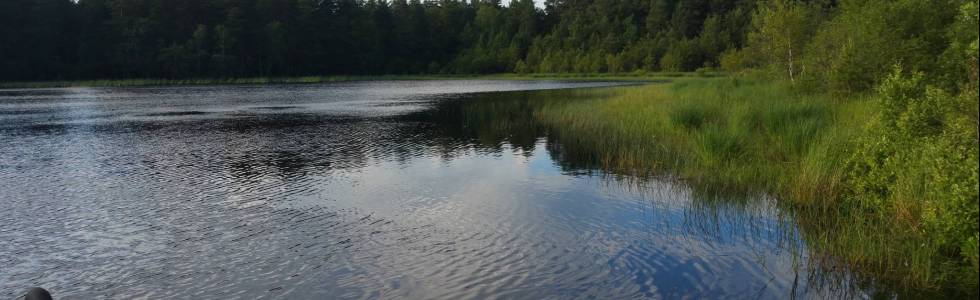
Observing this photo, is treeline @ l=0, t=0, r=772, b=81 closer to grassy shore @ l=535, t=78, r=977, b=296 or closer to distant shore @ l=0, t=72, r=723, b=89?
distant shore @ l=0, t=72, r=723, b=89

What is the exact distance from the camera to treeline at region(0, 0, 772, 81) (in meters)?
98.8

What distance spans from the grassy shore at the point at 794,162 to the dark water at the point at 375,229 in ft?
2.30

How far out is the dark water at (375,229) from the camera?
372 inches

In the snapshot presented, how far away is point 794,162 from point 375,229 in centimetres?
917

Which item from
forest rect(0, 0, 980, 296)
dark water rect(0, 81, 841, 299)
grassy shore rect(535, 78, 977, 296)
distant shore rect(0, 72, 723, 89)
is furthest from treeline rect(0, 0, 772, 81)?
grassy shore rect(535, 78, 977, 296)

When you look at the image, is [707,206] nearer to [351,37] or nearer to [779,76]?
[779,76]

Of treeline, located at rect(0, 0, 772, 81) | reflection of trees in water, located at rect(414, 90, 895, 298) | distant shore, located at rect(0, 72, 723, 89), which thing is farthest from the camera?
treeline, located at rect(0, 0, 772, 81)

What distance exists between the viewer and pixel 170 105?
50875mm

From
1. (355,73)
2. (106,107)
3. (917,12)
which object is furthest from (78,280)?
(355,73)

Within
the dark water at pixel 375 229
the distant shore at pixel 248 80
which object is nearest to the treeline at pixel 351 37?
the distant shore at pixel 248 80

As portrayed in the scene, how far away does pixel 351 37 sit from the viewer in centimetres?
13750

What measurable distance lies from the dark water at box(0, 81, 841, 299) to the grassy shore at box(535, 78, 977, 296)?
2.30ft

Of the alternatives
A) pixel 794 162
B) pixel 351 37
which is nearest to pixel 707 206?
pixel 794 162

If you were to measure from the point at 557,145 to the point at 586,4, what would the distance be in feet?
490
